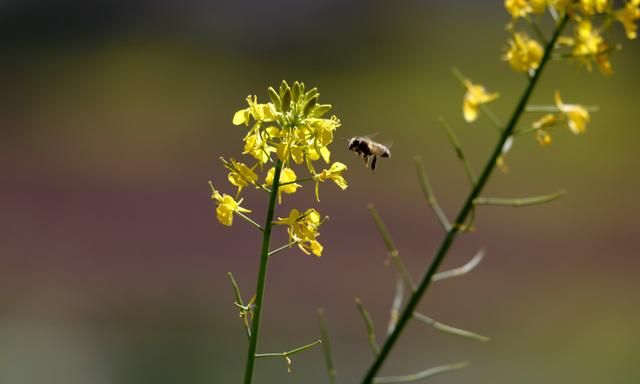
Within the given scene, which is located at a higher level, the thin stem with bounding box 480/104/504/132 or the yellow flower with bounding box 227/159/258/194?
the thin stem with bounding box 480/104/504/132

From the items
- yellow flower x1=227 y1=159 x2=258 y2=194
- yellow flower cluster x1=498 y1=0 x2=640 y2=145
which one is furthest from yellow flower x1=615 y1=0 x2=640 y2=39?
yellow flower x1=227 y1=159 x2=258 y2=194

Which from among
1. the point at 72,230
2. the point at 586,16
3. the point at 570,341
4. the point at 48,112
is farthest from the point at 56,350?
the point at 586,16

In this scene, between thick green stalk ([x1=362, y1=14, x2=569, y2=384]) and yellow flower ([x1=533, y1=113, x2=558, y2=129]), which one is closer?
thick green stalk ([x1=362, y1=14, x2=569, y2=384])

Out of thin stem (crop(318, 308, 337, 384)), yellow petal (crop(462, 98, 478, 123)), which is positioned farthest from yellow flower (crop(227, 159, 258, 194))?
yellow petal (crop(462, 98, 478, 123))

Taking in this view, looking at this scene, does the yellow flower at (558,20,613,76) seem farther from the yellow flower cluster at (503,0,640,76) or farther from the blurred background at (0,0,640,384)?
the blurred background at (0,0,640,384)

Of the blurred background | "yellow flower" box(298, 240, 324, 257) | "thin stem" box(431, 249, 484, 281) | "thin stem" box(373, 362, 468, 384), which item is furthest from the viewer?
the blurred background

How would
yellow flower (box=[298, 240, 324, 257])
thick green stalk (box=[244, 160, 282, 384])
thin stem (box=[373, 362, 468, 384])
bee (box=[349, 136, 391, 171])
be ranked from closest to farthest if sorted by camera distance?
thick green stalk (box=[244, 160, 282, 384])
yellow flower (box=[298, 240, 324, 257])
thin stem (box=[373, 362, 468, 384])
bee (box=[349, 136, 391, 171])

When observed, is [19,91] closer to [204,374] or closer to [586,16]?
[204,374]

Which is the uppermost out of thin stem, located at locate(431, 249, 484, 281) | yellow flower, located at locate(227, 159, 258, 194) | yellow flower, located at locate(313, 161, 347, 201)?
yellow flower, located at locate(313, 161, 347, 201)
